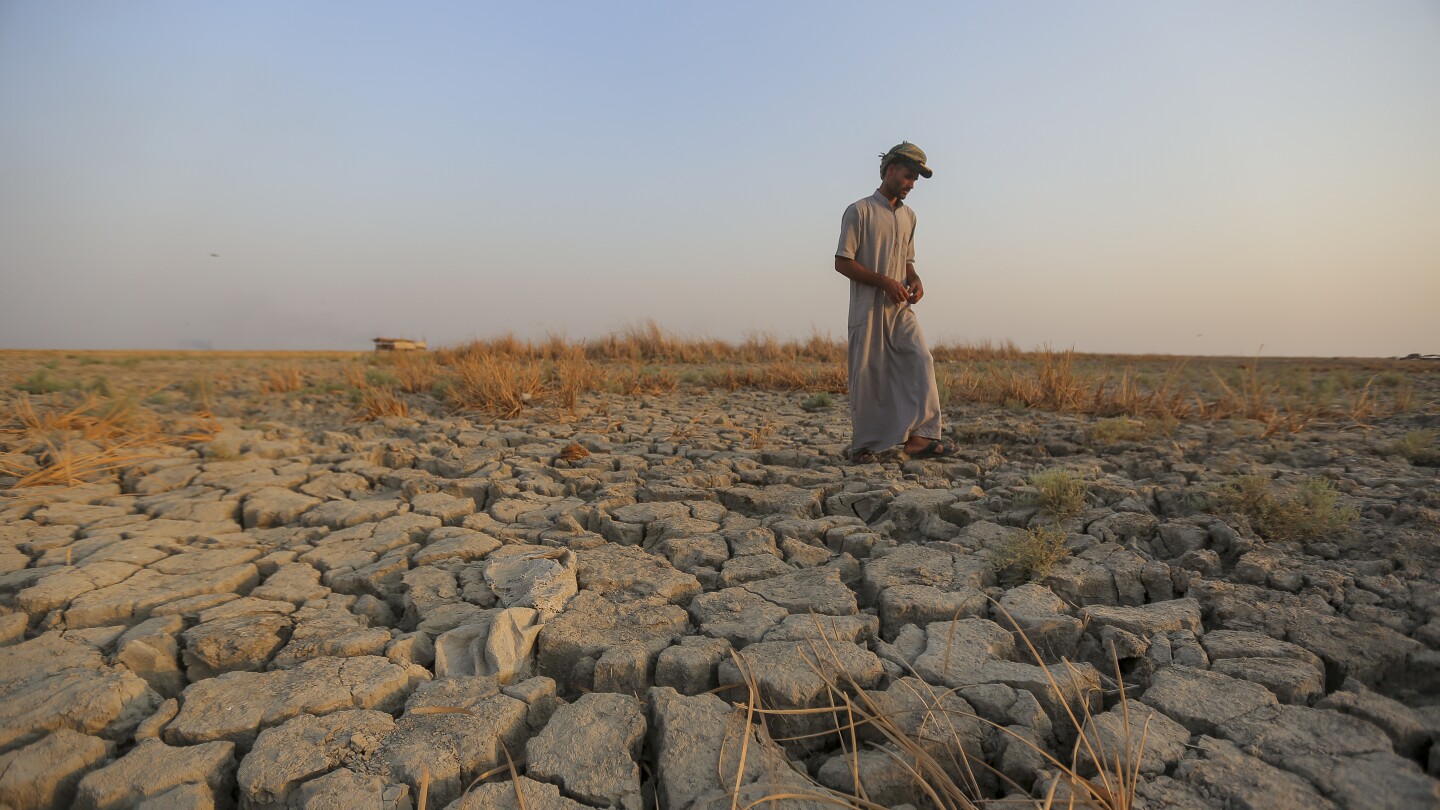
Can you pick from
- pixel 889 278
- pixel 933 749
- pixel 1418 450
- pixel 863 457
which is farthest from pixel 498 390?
pixel 1418 450

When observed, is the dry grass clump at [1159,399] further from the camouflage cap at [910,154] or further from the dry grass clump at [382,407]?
the dry grass clump at [382,407]

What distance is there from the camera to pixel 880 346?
399cm

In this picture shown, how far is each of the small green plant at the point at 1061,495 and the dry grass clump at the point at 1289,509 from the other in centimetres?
51

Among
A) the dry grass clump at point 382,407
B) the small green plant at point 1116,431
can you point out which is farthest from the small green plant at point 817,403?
the dry grass clump at point 382,407

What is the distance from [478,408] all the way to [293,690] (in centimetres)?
379

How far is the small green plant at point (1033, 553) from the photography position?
2352 millimetres

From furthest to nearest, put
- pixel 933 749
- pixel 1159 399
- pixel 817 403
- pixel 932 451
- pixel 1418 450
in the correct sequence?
1. pixel 817 403
2. pixel 1159 399
3. pixel 932 451
4. pixel 1418 450
5. pixel 933 749

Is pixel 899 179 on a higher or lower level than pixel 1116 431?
higher

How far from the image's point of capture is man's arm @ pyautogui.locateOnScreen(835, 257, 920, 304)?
385cm

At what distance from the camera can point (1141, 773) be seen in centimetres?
145

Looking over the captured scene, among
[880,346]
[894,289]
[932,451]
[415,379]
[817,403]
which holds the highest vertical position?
[894,289]

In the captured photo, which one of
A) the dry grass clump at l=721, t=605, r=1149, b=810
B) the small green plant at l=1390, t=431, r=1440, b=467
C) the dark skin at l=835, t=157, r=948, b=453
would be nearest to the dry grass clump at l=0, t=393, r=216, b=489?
the dry grass clump at l=721, t=605, r=1149, b=810

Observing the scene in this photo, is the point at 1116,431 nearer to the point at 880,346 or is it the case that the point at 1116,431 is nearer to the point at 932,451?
the point at 932,451

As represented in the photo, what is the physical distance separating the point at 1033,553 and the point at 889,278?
1.90m
